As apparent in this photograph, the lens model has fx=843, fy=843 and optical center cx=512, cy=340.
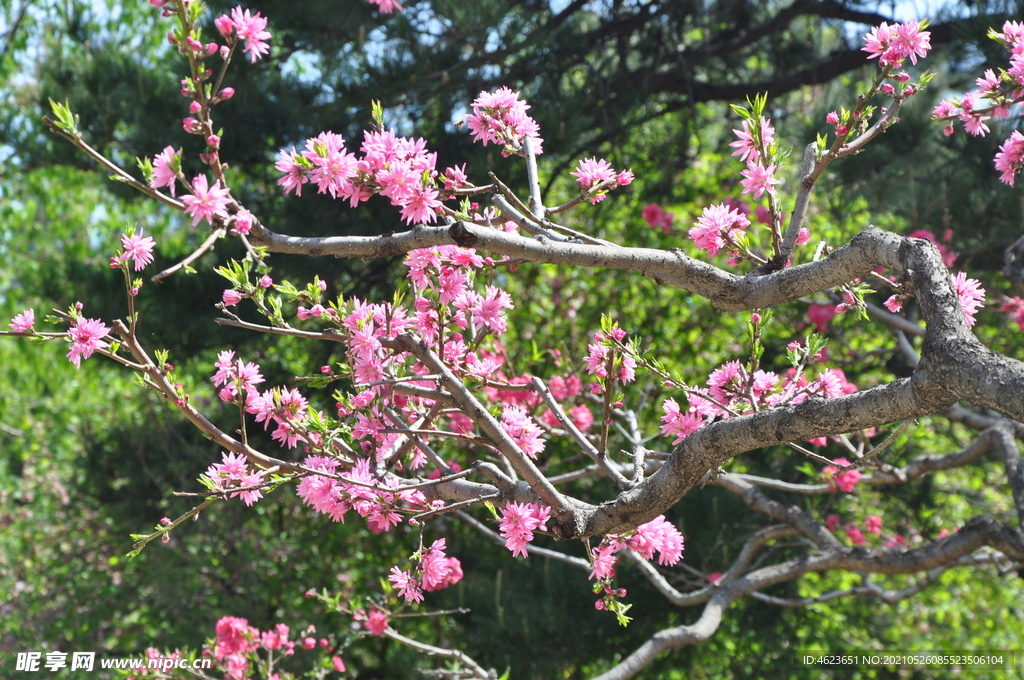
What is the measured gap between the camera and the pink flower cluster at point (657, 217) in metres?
5.09

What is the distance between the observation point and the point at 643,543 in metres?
2.00

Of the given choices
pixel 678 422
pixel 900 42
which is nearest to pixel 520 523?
pixel 678 422

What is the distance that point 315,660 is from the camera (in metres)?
4.25

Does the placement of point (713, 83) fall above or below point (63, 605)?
above

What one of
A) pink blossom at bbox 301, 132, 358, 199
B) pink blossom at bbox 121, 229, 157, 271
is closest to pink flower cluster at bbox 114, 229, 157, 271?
pink blossom at bbox 121, 229, 157, 271

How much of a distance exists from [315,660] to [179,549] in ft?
4.14

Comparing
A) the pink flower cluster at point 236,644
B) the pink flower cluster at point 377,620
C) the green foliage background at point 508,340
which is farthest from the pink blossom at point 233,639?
the green foliage background at point 508,340

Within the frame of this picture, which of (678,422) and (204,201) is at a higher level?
(204,201)

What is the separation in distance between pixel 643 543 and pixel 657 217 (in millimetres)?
3400

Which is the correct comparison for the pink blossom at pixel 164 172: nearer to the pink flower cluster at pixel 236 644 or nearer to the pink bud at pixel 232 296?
the pink bud at pixel 232 296

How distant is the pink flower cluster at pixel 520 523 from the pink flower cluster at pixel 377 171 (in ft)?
2.25

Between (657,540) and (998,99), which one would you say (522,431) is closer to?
(657,540)

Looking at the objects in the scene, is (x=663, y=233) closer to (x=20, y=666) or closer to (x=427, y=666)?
(x=427, y=666)

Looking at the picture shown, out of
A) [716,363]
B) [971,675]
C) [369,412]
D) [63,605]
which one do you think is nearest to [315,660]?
[63,605]
